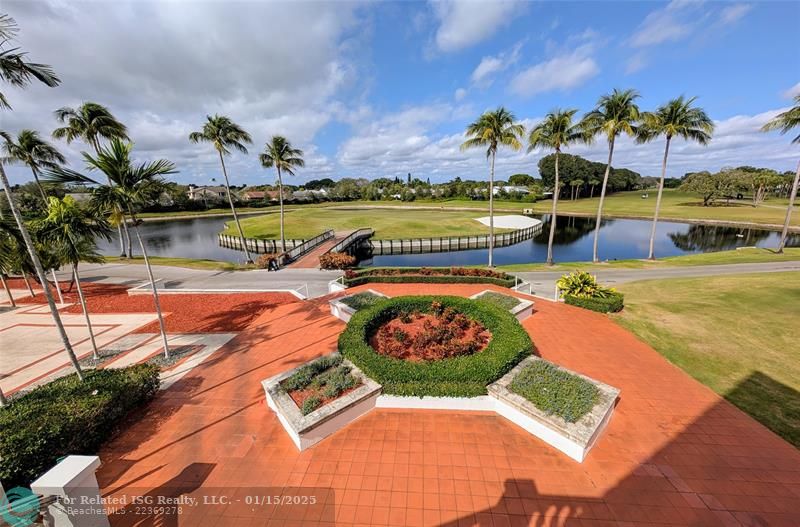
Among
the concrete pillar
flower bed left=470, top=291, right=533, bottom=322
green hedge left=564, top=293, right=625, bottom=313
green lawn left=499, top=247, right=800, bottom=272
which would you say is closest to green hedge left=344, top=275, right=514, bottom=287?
flower bed left=470, top=291, right=533, bottom=322

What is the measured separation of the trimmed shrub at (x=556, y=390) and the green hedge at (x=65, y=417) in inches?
412

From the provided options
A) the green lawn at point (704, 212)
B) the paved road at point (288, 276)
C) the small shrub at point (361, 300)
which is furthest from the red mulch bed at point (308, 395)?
the green lawn at point (704, 212)

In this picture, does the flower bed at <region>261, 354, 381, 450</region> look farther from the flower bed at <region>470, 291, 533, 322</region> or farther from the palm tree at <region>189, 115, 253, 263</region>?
the palm tree at <region>189, 115, 253, 263</region>

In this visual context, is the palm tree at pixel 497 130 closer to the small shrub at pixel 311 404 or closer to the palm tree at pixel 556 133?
the palm tree at pixel 556 133

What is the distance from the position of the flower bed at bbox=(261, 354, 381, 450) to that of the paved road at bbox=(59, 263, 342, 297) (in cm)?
1057

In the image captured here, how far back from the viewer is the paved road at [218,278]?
21.9 m

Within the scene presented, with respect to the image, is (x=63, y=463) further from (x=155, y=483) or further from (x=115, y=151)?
(x=115, y=151)

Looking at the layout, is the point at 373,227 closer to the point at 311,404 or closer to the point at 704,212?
the point at 311,404

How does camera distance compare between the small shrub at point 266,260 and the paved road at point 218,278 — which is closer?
the paved road at point 218,278

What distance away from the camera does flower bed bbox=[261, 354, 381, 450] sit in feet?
23.9

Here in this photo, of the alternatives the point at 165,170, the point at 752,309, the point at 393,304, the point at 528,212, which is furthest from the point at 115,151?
the point at 528,212

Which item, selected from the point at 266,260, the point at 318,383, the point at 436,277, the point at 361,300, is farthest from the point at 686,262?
the point at 266,260

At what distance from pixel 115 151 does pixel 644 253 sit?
5296cm

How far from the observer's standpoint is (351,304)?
49.0 feet
